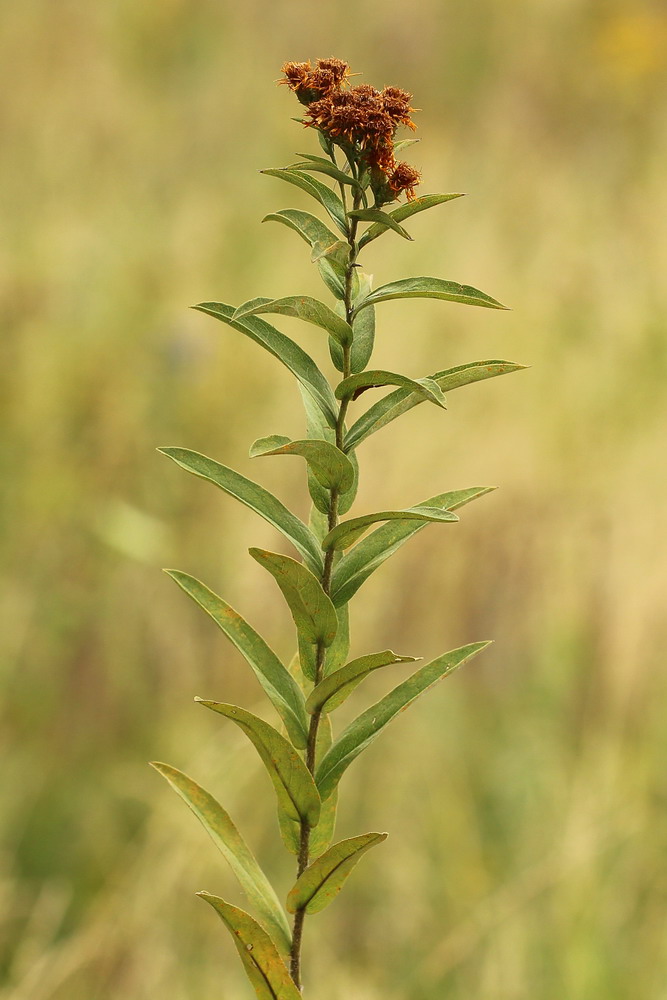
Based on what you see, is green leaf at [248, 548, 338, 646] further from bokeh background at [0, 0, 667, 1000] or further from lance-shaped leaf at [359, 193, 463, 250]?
bokeh background at [0, 0, 667, 1000]

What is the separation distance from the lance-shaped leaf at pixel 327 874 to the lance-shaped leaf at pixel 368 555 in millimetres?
111

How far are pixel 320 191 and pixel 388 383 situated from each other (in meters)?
0.10

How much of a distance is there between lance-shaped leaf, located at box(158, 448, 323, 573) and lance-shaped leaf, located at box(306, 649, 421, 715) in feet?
0.21

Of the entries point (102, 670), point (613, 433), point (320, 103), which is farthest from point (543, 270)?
point (320, 103)

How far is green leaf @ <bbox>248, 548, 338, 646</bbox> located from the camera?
1.52ft

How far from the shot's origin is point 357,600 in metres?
2.41

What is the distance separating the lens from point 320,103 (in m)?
0.48

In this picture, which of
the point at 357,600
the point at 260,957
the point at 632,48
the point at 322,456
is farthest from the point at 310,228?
the point at 632,48

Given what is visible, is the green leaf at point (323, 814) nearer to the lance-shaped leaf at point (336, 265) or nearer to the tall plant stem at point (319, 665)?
the tall plant stem at point (319, 665)

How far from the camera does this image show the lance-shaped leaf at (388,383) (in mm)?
436

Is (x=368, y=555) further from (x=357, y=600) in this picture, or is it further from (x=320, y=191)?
(x=357, y=600)

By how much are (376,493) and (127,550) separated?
1021 millimetres

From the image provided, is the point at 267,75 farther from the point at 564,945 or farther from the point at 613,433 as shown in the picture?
the point at 564,945

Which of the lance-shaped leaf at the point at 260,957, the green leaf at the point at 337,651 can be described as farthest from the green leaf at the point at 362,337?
the lance-shaped leaf at the point at 260,957
